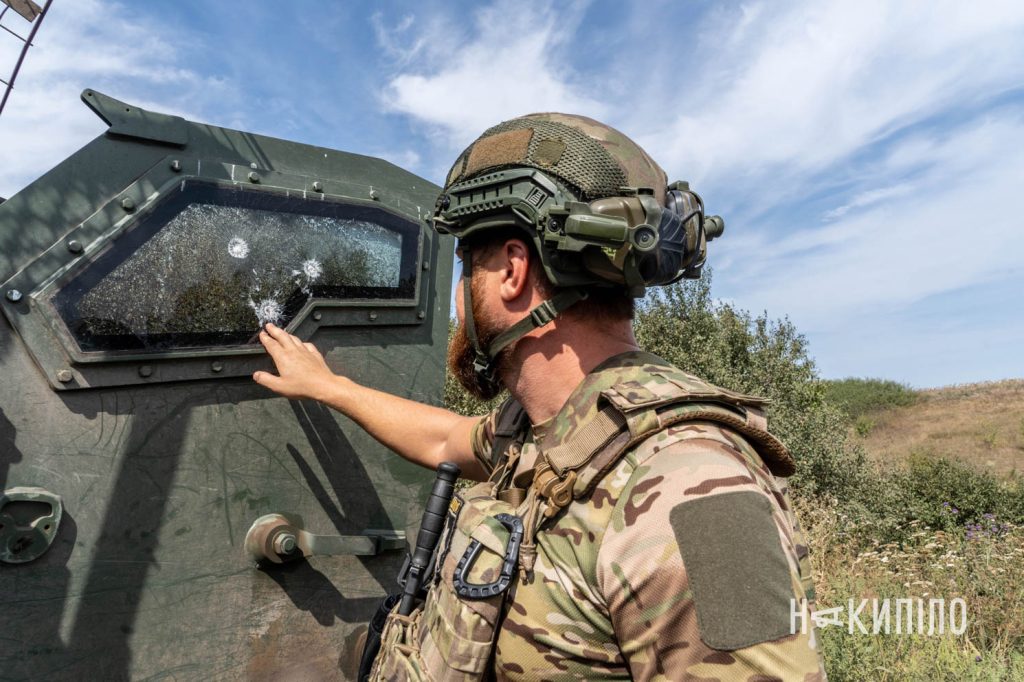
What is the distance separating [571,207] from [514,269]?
0.23 meters

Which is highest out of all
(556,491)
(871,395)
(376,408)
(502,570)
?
(871,395)

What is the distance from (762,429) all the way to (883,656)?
3599mm

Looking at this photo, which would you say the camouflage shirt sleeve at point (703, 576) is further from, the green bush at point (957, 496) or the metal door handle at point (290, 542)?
the green bush at point (957, 496)

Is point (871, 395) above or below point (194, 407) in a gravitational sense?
above

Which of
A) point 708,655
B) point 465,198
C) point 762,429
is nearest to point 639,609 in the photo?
point 708,655

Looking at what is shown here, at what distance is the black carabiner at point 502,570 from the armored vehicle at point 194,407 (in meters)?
0.84

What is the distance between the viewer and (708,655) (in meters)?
1.20

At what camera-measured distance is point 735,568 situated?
1.22 m

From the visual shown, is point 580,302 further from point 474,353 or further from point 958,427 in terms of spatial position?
point 958,427

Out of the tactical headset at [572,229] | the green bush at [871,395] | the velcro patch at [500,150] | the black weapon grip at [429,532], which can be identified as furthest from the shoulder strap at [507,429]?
the green bush at [871,395]

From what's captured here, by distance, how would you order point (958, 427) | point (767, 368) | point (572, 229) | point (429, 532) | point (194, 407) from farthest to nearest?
point (958, 427), point (767, 368), point (194, 407), point (429, 532), point (572, 229)

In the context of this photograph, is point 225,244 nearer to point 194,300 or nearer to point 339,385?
point 194,300

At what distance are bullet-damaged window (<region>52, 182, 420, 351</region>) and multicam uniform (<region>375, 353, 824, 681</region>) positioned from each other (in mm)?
988

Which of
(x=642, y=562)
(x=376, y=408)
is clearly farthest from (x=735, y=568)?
(x=376, y=408)
